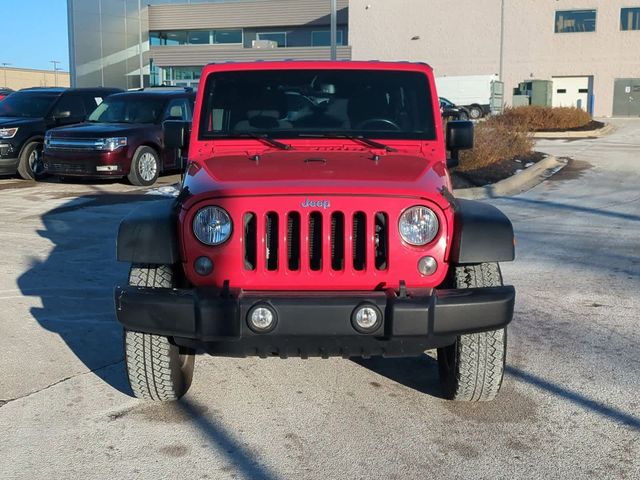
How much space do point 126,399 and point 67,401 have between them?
339 millimetres

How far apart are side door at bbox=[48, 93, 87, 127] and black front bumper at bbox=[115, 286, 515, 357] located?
515 inches

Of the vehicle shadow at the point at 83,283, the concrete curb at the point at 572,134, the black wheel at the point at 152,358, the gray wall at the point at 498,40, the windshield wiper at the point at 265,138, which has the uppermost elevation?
the gray wall at the point at 498,40

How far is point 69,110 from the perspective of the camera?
1628 cm

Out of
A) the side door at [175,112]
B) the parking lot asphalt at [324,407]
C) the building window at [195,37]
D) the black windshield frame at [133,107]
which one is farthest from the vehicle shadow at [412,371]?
the building window at [195,37]

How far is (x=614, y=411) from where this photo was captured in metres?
4.32

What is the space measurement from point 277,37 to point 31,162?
139 feet

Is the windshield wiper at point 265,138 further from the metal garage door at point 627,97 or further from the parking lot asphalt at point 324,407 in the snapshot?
the metal garage door at point 627,97

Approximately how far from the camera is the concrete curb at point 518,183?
13.4 m

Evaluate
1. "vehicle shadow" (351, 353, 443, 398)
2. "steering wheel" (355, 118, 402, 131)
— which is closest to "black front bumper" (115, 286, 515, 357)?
"vehicle shadow" (351, 353, 443, 398)

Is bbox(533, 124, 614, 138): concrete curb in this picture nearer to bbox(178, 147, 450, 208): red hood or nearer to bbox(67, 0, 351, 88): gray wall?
bbox(178, 147, 450, 208): red hood

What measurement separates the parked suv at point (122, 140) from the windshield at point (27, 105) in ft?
5.83

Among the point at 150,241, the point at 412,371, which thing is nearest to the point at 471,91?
the point at 412,371

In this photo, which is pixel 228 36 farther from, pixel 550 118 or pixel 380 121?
pixel 380 121

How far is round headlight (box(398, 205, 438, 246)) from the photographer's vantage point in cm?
A: 391
